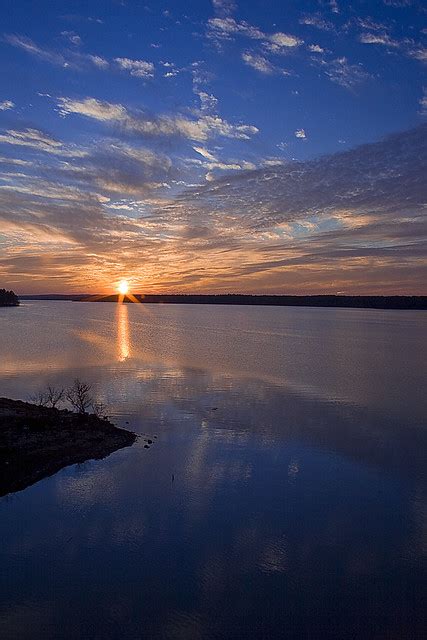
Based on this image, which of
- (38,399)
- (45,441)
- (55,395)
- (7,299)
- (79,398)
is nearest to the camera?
(45,441)

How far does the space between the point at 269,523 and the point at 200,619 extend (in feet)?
10.7

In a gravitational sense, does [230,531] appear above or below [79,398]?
below

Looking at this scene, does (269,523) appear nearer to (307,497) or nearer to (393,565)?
(307,497)

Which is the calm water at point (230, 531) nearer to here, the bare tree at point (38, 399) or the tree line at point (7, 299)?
the bare tree at point (38, 399)

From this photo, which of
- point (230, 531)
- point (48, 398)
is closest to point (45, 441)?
point (230, 531)

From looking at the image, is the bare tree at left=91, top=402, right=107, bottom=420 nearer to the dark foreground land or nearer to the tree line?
the dark foreground land

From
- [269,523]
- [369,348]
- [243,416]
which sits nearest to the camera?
[269,523]

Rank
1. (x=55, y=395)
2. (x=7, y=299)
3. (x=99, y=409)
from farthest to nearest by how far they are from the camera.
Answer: (x=7, y=299) < (x=55, y=395) < (x=99, y=409)

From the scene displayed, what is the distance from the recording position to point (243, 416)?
19.7 metres

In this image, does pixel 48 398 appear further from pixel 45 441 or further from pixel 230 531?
pixel 230 531

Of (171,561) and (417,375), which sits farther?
(417,375)

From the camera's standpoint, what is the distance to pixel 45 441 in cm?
1480

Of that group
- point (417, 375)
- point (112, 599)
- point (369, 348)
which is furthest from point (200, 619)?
point (369, 348)

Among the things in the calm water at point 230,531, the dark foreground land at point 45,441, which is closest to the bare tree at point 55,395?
the dark foreground land at point 45,441
